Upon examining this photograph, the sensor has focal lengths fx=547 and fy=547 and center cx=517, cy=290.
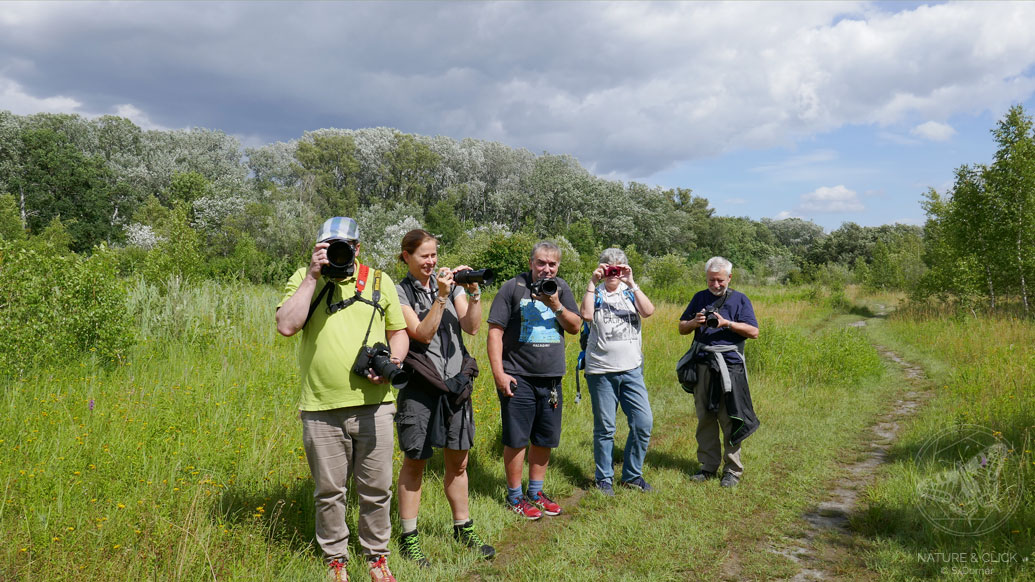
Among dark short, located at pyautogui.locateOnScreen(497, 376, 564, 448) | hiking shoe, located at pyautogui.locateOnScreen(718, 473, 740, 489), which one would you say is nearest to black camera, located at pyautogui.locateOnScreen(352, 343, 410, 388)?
dark short, located at pyautogui.locateOnScreen(497, 376, 564, 448)

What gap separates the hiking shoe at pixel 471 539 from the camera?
3402 millimetres

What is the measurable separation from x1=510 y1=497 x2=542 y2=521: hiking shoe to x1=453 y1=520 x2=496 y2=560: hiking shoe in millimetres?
538

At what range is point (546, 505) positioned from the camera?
4117mm

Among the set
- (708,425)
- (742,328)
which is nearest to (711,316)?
(742,328)

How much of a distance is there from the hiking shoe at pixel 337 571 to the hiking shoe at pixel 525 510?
1481 millimetres

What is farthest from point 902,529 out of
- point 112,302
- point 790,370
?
point 112,302

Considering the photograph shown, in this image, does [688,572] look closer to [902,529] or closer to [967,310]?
[902,529]

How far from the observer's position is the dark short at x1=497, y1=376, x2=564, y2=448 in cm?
393

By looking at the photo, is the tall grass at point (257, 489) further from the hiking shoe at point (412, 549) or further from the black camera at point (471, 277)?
the black camera at point (471, 277)

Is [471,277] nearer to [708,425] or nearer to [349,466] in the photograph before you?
[349,466]

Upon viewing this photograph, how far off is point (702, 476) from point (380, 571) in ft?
→ 9.82

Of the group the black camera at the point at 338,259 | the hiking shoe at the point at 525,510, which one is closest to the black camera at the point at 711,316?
the hiking shoe at the point at 525,510

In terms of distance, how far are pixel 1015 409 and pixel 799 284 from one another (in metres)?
32.9

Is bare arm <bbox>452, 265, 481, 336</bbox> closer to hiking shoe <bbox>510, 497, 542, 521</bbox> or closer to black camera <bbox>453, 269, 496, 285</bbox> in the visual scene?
black camera <bbox>453, 269, 496, 285</bbox>
